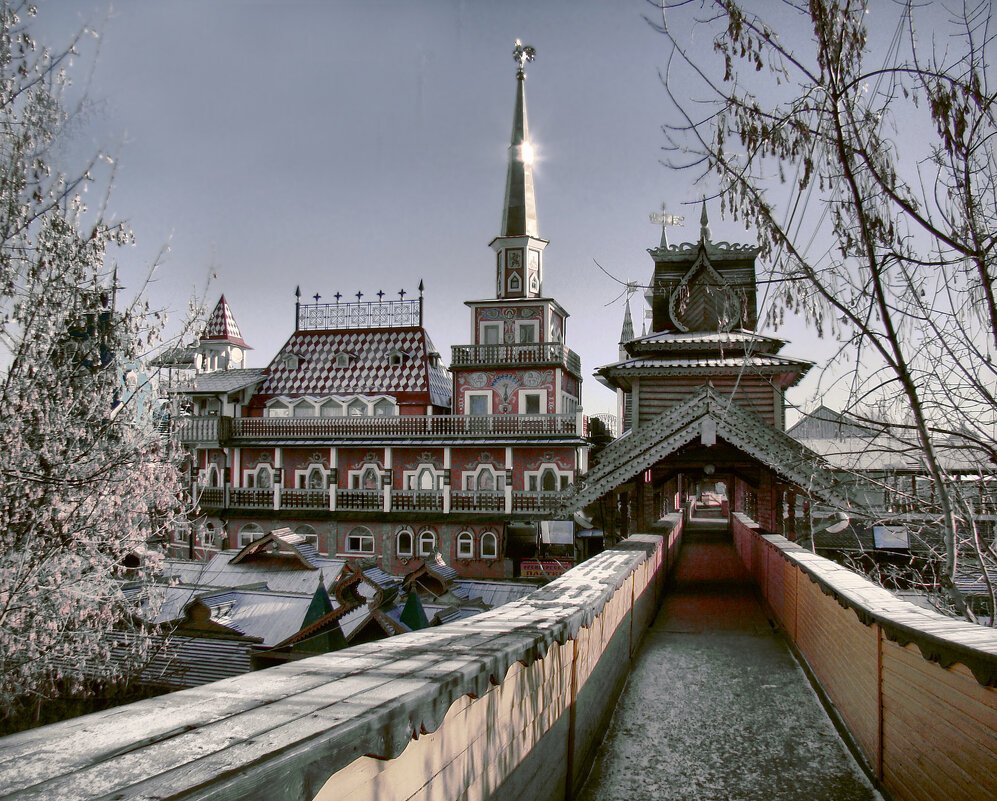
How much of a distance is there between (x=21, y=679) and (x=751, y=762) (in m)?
9.15

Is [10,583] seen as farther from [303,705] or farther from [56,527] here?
[303,705]

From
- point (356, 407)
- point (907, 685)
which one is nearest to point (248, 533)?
point (356, 407)

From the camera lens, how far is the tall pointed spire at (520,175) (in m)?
37.6

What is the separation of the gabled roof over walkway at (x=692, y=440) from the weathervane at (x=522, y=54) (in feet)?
107

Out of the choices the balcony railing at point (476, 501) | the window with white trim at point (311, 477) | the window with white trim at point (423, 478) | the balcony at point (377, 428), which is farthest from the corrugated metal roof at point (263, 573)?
the window with white trim at point (311, 477)

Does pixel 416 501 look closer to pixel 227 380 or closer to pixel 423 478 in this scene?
pixel 423 478

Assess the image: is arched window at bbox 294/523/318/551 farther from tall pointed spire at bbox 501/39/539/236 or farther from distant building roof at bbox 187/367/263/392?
tall pointed spire at bbox 501/39/539/236

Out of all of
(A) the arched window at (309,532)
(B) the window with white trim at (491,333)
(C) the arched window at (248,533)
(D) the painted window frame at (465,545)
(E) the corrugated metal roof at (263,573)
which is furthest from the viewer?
(B) the window with white trim at (491,333)

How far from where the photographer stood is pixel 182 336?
11.5 m

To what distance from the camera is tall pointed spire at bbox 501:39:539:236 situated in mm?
37625

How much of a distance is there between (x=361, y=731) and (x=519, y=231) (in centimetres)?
3659

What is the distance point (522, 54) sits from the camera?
39.8 m

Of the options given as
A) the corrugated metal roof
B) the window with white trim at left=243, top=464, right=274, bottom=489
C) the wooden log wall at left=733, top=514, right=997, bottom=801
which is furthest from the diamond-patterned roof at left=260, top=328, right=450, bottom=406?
the wooden log wall at left=733, top=514, right=997, bottom=801

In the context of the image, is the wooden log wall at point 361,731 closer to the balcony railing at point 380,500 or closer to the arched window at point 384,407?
the balcony railing at point 380,500
